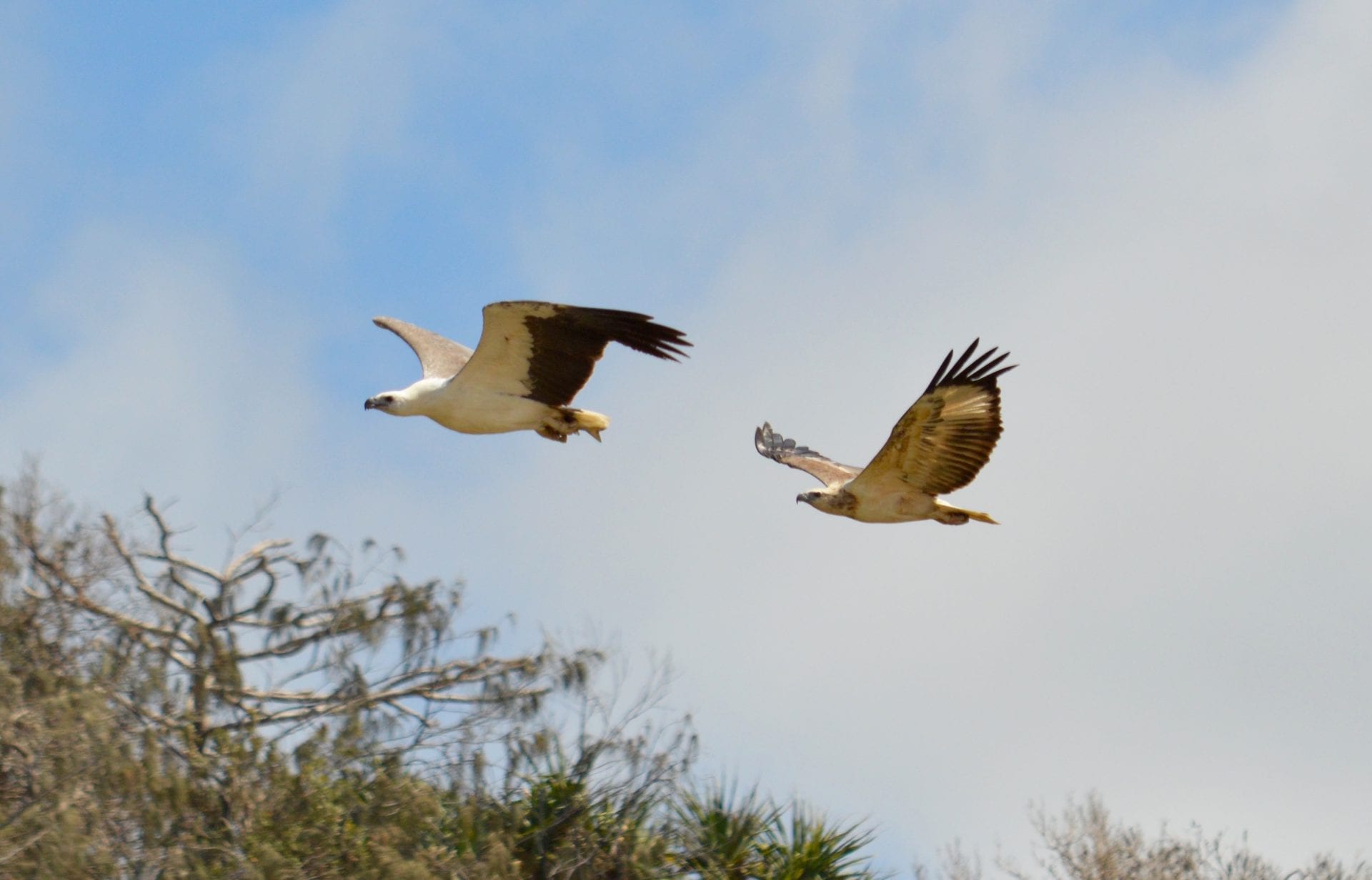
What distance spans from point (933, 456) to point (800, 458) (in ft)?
9.32

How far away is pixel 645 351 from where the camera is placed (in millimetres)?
11180

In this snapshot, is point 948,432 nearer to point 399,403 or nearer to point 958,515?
point 958,515

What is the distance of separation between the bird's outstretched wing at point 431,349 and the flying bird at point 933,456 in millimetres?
2979

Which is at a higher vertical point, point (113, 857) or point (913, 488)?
point (913, 488)

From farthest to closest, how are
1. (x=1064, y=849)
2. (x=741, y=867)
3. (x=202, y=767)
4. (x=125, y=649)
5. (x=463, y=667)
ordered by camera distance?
1. (x=1064, y=849)
2. (x=463, y=667)
3. (x=125, y=649)
4. (x=741, y=867)
5. (x=202, y=767)

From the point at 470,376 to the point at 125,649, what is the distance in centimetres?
463

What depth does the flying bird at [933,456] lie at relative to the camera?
35.0ft

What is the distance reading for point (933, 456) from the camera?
10.9 m

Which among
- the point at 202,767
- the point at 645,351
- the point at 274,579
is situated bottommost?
the point at 202,767

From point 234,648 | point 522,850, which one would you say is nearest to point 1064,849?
point 522,850

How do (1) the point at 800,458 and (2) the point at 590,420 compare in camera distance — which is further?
(1) the point at 800,458

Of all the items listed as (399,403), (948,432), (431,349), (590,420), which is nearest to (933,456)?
(948,432)

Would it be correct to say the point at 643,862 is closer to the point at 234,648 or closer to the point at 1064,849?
the point at 234,648

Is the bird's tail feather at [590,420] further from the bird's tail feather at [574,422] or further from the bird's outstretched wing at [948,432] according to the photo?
the bird's outstretched wing at [948,432]
